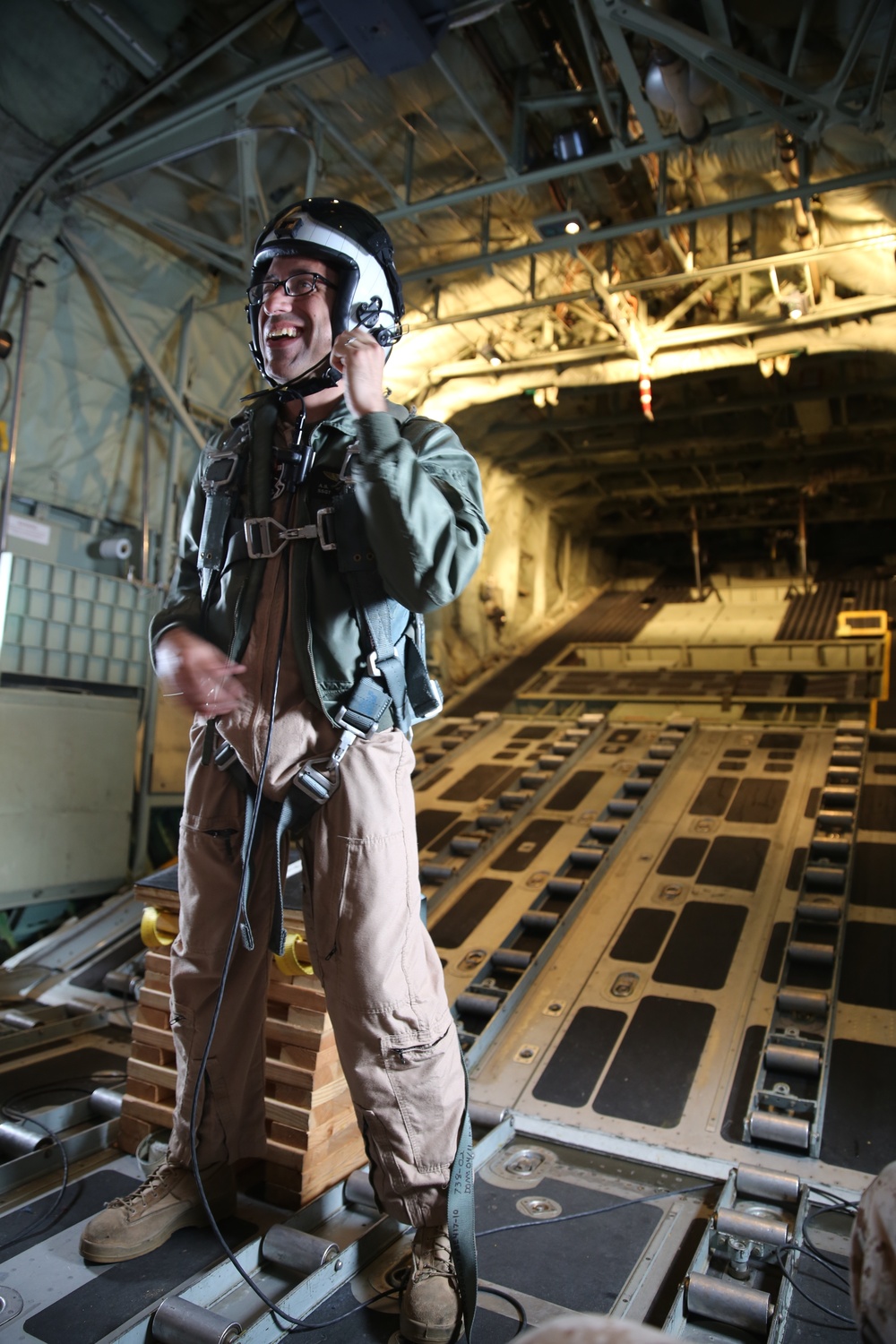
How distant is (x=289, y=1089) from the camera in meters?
2.41

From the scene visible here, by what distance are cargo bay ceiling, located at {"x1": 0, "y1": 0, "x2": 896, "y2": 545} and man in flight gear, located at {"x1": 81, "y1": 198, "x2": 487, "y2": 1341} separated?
315 centimetres

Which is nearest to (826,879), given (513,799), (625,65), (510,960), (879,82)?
(510,960)

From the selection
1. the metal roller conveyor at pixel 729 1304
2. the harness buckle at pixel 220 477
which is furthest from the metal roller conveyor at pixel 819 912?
the harness buckle at pixel 220 477

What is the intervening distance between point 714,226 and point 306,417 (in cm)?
632

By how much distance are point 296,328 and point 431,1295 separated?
214cm

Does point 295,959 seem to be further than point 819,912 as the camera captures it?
No

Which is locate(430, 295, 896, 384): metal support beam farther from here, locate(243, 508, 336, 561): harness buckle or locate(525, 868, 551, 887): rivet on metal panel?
locate(243, 508, 336, 561): harness buckle

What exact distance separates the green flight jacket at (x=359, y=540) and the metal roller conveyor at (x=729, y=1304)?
1437 mm

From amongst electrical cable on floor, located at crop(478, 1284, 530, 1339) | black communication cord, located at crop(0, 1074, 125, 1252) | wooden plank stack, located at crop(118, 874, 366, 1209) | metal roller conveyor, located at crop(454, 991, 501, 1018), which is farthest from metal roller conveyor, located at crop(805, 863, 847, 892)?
black communication cord, located at crop(0, 1074, 125, 1252)

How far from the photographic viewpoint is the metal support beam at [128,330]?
213 inches

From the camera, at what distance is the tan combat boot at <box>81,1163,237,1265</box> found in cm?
206

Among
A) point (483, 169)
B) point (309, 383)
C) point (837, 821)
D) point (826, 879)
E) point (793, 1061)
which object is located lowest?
point (793, 1061)

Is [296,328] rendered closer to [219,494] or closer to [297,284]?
[297,284]

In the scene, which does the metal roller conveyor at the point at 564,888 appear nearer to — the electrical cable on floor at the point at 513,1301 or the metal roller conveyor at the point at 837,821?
the metal roller conveyor at the point at 837,821
